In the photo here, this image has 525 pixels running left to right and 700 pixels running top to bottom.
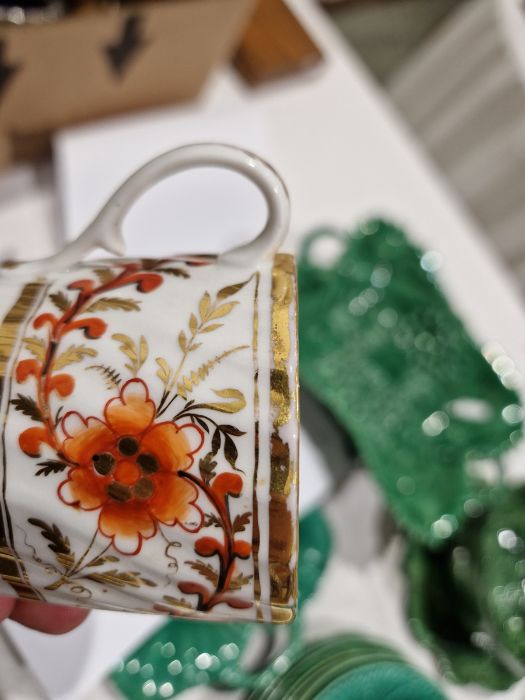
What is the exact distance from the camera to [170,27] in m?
0.47

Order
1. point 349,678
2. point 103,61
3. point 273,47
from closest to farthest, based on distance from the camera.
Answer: point 349,678 < point 103,61 < point 273,47

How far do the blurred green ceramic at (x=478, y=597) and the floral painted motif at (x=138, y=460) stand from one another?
249mm

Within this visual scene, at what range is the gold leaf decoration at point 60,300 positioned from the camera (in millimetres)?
289

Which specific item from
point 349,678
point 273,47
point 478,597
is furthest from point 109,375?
point 273,47

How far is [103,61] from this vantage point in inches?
18.5

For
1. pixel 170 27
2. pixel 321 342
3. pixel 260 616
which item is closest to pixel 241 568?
pixel 260 616

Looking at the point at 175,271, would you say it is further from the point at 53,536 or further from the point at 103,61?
the point at 103,61

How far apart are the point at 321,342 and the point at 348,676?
24cm

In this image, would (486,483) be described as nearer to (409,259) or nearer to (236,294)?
(409,259)

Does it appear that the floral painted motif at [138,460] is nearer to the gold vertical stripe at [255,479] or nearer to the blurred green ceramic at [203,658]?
the gold vertical stripe at [255,479]

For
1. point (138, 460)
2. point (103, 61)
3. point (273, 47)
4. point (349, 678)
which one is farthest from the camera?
point (273, 47)

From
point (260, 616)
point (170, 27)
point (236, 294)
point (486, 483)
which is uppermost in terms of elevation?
point (170, 27)

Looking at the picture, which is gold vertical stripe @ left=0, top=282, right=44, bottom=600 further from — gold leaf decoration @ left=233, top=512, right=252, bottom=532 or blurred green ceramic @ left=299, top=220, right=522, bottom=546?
blurred green ceramic @ left=299, top=220, right=522, bottom=546

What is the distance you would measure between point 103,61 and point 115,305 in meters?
0.26
